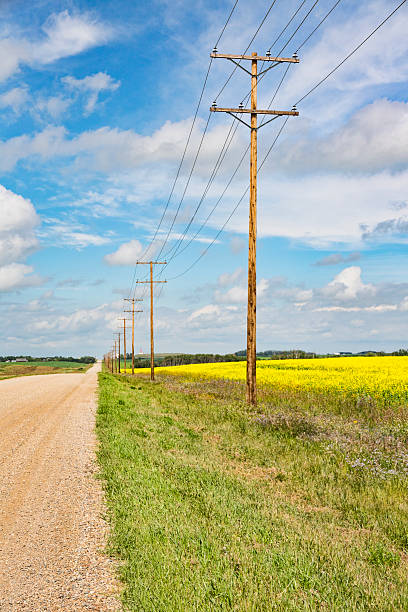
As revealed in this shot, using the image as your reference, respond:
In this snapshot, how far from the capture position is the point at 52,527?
236 inches

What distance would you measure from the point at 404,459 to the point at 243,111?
1374 cm

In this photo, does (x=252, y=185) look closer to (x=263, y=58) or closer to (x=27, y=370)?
(x=263, y=58)

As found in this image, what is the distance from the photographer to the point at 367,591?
443 centimetres

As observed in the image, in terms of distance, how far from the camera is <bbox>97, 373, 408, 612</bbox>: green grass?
4.34 meters

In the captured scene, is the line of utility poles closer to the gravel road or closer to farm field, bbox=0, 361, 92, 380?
the gravel road

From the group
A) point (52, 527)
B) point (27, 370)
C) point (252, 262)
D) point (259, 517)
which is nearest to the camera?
point (52, 527)

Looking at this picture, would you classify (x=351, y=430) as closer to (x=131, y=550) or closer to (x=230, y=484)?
(x=230, y=484)

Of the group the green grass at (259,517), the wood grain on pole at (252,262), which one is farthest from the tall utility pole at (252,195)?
the green grass at (259,517)

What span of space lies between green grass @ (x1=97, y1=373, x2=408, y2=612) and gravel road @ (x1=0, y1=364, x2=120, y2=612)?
282mm

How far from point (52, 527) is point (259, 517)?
281cm

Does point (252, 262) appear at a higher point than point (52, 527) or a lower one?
higher

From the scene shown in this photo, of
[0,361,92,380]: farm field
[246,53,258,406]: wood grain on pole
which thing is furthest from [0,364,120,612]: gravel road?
[0,361,92,380]: farm field

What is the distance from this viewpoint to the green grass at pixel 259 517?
434 cm

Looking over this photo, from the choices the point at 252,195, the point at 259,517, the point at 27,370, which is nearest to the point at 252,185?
the point at 252,195
